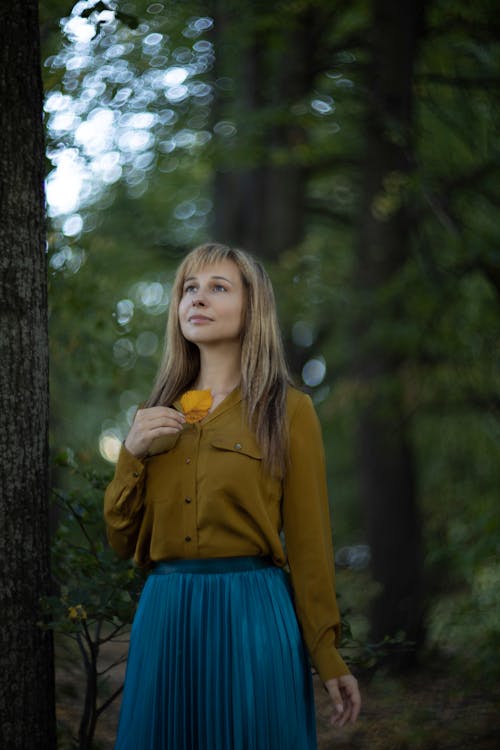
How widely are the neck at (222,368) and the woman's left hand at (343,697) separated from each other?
1055mm

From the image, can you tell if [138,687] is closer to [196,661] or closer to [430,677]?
[196,661]

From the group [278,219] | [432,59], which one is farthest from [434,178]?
[278,219]

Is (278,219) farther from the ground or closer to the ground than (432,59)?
closer to the ground

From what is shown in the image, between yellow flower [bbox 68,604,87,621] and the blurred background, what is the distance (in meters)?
1.10

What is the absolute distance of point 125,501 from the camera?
9.37 ft

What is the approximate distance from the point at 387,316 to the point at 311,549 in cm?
499

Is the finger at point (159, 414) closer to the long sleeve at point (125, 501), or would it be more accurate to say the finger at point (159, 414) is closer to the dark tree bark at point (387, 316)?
the long sleeve at point (125, 501)

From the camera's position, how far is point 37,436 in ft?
10.2

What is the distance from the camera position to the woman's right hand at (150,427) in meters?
2.73

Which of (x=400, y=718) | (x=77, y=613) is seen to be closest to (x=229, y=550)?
(x=77, y=613)

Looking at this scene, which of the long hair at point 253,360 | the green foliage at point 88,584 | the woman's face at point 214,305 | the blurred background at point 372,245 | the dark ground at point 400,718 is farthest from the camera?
the blurred background at point 372,245

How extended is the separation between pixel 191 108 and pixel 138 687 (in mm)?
7442

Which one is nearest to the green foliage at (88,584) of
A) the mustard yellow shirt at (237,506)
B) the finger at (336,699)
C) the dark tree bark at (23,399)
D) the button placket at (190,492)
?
the dark tree bark at (23,399)

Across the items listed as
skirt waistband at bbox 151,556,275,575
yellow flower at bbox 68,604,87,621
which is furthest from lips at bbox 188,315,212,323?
yellow flower at bbox 68,604,87,621
